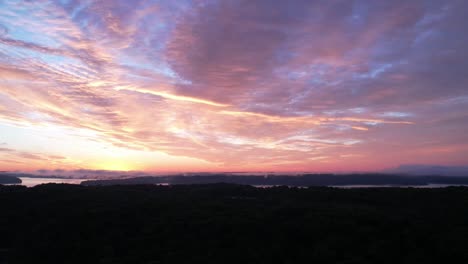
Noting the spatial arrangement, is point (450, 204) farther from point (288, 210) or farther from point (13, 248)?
point (13, 248)

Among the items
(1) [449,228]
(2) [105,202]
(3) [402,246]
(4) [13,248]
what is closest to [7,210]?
(2) [105,202]

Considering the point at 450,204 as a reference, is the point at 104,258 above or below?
below

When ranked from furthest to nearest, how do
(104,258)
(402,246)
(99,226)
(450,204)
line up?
(450,204), (99,226), (104,258), (402,246)

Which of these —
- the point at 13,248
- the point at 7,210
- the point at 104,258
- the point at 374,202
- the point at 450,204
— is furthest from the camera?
the point at 374,202

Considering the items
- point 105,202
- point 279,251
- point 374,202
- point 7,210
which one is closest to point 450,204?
point 374,202

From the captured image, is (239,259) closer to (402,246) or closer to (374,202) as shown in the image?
(402,246)

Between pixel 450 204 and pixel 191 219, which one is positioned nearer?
pixel 191 219
